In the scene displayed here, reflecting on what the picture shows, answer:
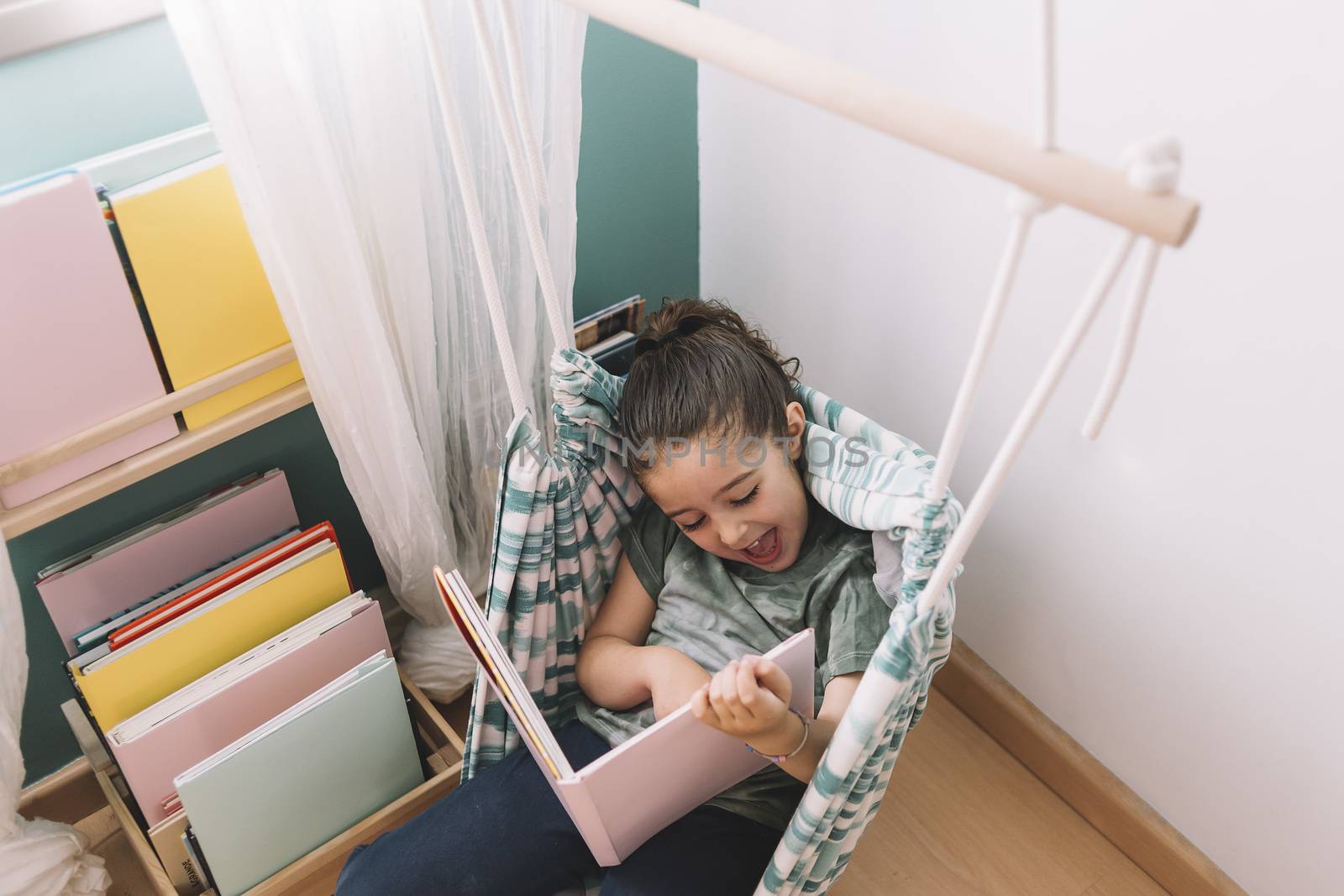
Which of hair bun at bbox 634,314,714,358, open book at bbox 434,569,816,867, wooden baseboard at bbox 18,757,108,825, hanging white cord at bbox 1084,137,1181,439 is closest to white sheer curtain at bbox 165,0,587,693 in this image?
hair bun at bbox 634,314,714,358

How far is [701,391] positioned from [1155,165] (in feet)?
1.79

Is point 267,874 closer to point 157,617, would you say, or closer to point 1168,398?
point 157,617

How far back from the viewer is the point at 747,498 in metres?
1.00

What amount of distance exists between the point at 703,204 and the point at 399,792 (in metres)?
0.84

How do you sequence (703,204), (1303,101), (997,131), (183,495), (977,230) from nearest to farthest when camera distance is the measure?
(997,131) → (1303,101) → (977,230) → (183,495) → (703,204)

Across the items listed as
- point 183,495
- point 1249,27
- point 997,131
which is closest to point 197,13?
point 183,495

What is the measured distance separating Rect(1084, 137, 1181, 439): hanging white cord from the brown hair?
42cm

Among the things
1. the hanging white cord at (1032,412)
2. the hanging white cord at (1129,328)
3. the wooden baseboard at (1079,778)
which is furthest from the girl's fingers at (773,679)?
the wooden baseboard at (1079,778)

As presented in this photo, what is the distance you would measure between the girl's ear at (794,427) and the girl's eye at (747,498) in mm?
57

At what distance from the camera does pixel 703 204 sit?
1474 mm

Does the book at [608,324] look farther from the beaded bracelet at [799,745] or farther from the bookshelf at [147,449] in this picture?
the beaded bracelet at [799,745]

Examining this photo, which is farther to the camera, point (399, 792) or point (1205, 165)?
point (399, 792)

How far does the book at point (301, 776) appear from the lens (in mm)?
→ 1070

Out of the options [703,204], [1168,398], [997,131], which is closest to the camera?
[997,131]
